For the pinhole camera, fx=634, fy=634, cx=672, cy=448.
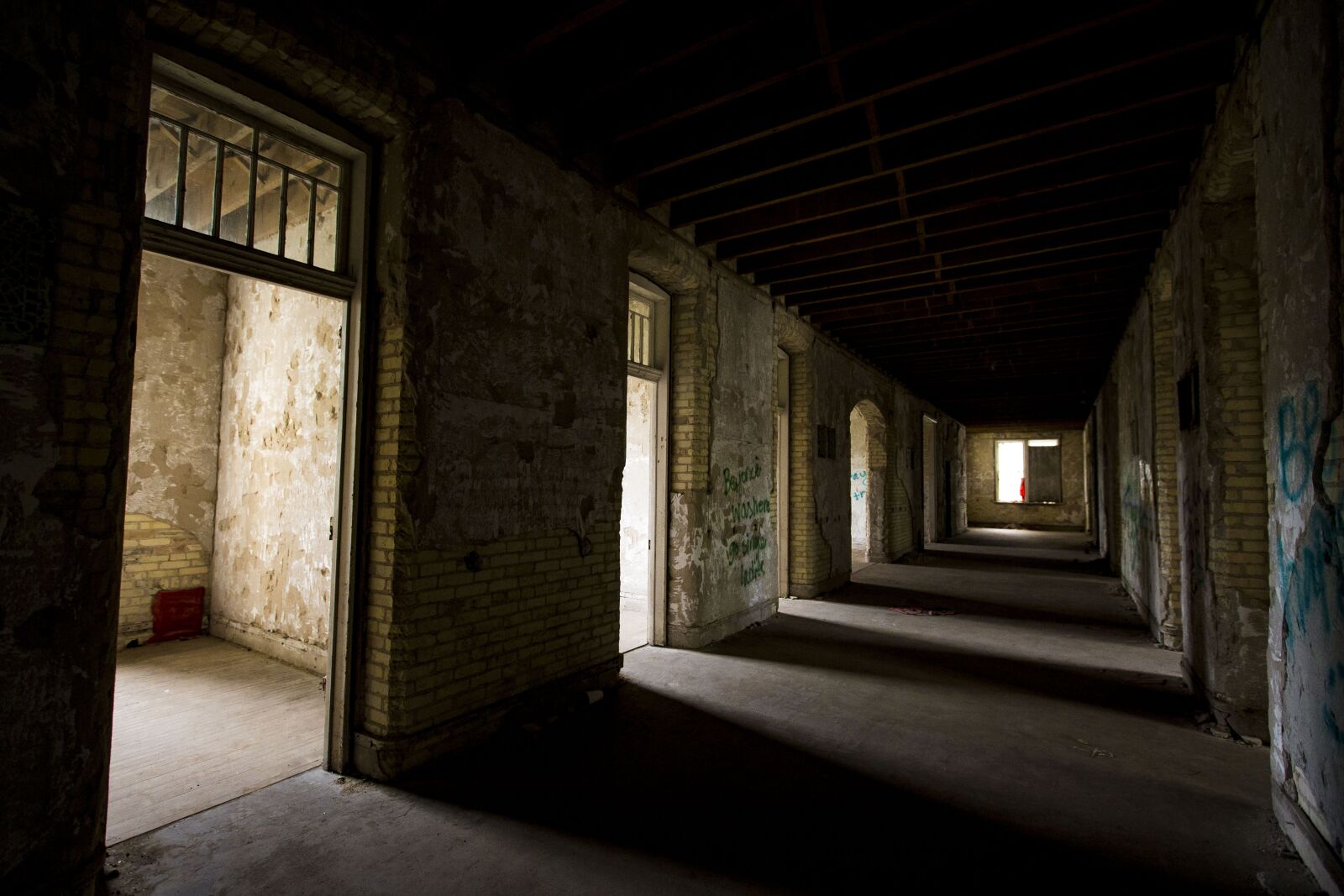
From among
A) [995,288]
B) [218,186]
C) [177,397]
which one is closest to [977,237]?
[995,288]

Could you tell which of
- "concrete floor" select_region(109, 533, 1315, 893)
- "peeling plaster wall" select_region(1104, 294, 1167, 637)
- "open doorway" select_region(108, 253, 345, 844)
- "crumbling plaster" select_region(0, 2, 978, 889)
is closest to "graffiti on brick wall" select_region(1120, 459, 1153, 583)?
"peeling plaster wall" select_region(1104, 294, 1167, 637)

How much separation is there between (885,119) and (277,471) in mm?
5486

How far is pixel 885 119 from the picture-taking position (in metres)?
4.20

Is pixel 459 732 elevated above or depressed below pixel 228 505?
below

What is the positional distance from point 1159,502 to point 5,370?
320 inches

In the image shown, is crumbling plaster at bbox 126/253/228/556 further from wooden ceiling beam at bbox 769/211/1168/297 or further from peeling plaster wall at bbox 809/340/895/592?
peeling plaster wall at bbox 809/340/895/592

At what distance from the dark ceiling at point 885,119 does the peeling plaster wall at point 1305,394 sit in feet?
2.67

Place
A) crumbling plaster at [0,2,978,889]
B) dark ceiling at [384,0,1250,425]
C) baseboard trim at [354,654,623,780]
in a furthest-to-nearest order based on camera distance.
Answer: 1. dark ceiling at [384,0,1250,425]
2. baseboard trim at [354,654,623,780]
3. crumbling plaster at [0,2,978,889]

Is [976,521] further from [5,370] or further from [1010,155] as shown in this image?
[5,370]

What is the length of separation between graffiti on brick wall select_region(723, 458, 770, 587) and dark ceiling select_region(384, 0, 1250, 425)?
87.3 inches

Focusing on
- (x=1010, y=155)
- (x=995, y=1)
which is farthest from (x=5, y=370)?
(x=1010, y=155)

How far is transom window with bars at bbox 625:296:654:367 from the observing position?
20.1ft

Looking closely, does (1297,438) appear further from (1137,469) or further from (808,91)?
(1137,469)

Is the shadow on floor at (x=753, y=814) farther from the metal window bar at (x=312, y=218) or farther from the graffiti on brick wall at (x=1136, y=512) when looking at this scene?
the graffiti on brick wall at (x=1136, y=512)
